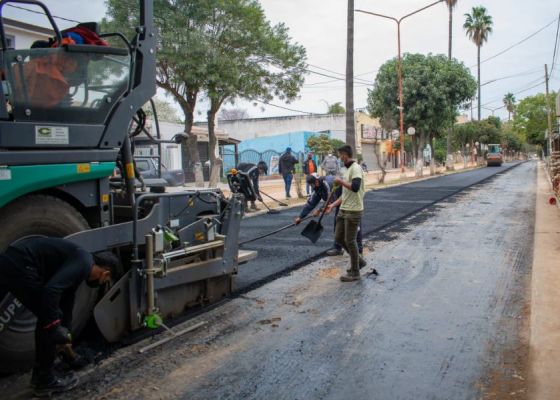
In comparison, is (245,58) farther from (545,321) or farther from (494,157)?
(494,157)

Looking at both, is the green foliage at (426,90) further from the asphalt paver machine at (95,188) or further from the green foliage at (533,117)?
the green foliage at (533,117)

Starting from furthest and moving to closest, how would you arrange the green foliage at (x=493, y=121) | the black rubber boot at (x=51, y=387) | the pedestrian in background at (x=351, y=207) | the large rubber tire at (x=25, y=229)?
the green foliage at (x=493, y=121) → the pedestrian in background at (x=351, y=207) → the large rubber tire at (x=25, y=229) → the black rubber boot at (x=51, y=387)

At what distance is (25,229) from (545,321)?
14.4 feet

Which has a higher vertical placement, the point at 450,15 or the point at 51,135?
the point at 450,15

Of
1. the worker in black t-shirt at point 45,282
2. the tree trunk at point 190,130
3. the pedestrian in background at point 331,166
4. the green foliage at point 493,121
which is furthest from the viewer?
the green foliage at point 493,121

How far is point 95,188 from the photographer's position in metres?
4.27

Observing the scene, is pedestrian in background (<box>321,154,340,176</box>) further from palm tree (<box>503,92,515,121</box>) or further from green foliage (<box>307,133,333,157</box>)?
palm tree (<box>503,92,515,121</box>)

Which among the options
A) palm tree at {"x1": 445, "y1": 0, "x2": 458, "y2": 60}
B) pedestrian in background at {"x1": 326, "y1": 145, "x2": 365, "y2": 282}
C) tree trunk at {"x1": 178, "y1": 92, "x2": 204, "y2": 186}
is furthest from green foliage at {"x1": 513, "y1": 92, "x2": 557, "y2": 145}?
pedestrian in background at {"x1": 326, "y1": 145, "x2": 365, "y2": 282}

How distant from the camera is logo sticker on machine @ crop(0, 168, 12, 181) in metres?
3.52

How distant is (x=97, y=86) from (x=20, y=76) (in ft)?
1.96

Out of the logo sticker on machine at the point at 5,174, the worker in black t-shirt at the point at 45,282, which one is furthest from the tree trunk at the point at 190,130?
the worker in black t-shirt at the point at 45,282

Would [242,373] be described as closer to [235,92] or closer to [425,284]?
[425,284]

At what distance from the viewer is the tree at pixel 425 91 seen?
32656 mm

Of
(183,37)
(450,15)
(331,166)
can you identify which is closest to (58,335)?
(183,37)
